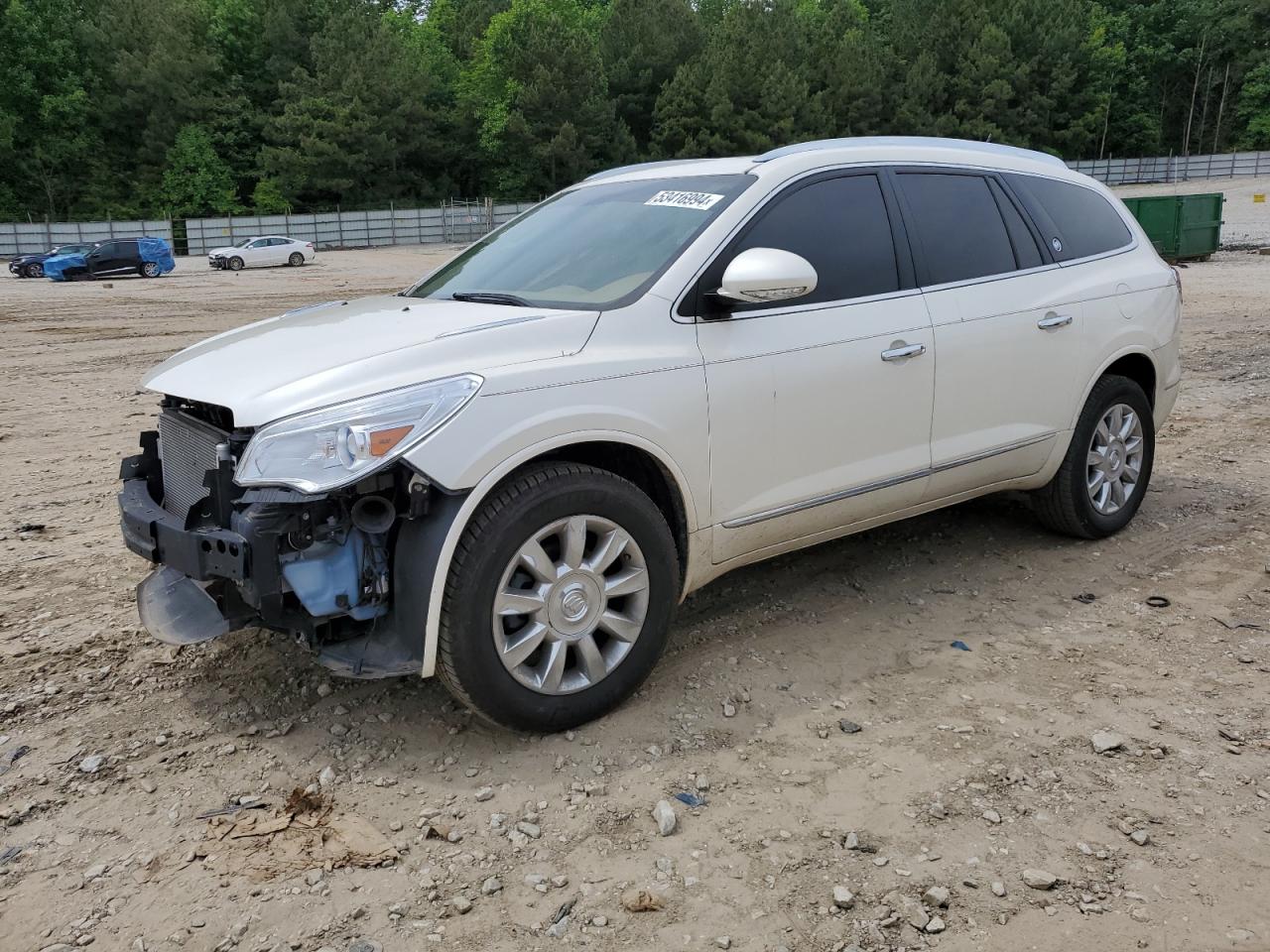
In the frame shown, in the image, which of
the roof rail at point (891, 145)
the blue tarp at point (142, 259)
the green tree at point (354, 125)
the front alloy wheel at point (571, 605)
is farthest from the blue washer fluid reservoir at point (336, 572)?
the green tree at point (354, 125)

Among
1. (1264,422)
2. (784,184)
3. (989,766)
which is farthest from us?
(1264,422)

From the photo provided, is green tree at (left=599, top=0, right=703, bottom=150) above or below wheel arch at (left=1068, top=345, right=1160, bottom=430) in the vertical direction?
above

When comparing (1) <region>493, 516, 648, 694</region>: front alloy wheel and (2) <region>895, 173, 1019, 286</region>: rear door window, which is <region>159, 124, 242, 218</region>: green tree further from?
(1) <region>493, 516, 648, 694</region>: front alloy wheel

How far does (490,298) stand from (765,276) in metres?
1.12

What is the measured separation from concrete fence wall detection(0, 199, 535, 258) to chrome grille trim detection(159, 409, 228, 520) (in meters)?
54.5

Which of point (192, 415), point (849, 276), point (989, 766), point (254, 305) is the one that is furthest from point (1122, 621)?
point (254, 305)

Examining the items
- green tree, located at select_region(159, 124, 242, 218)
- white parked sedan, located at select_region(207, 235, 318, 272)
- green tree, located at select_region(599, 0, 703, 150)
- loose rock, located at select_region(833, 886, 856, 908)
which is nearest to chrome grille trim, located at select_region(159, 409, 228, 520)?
loose rock, located at select_region(833, 886, 856, 908)

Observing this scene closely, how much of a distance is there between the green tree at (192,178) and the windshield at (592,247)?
6578cm

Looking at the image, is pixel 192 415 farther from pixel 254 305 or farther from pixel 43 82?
pixel 43 82

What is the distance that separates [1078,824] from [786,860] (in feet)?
2.80

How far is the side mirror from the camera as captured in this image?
Answer: 144 inches

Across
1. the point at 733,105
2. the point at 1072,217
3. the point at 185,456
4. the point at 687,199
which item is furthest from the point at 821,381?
the point at 733,105

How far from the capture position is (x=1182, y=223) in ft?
80.6

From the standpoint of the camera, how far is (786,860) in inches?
117
